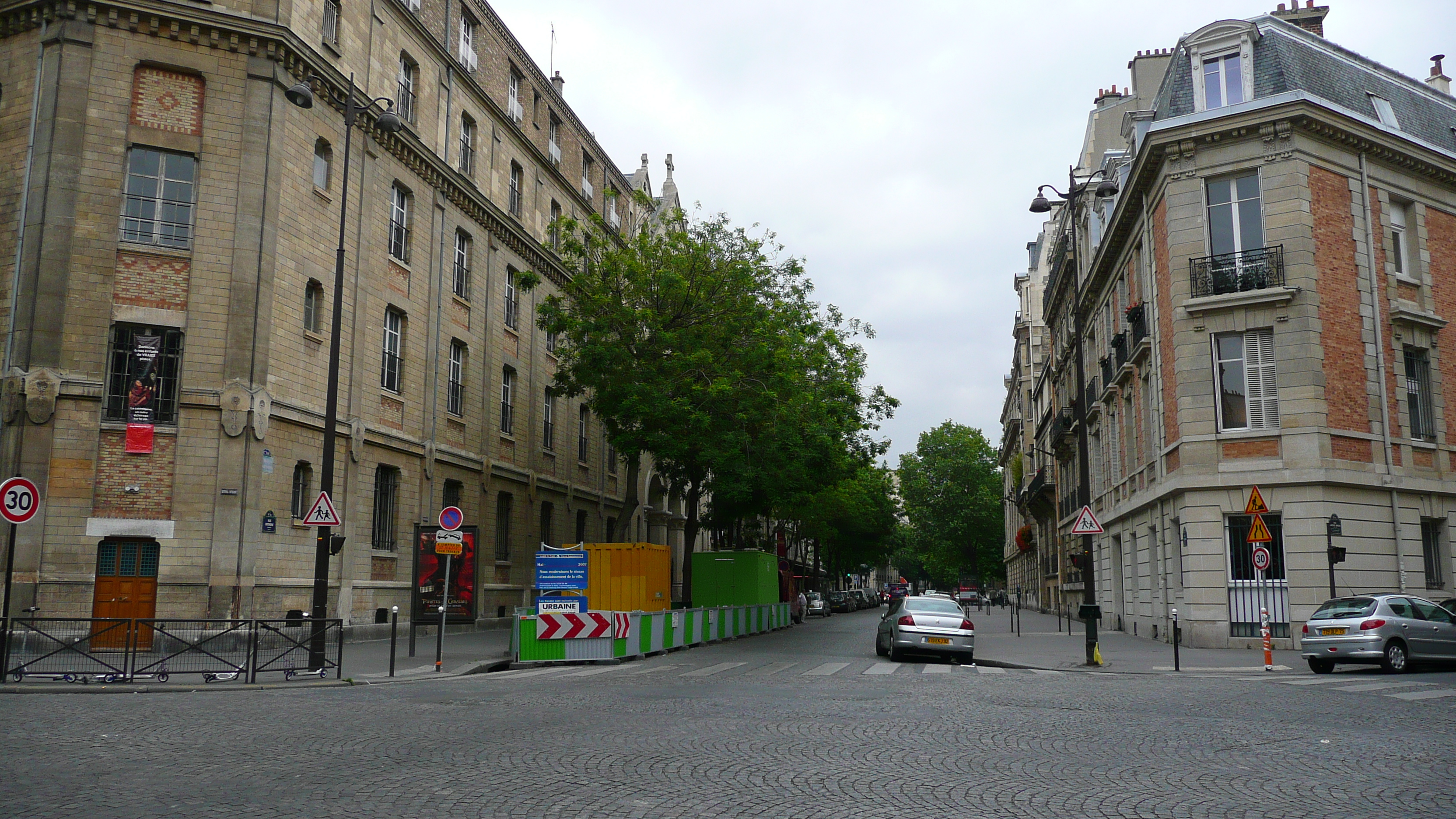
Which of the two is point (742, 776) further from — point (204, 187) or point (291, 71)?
point (291, 71)

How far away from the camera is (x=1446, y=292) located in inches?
1016

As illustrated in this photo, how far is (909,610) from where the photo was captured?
Answer: 22016mm

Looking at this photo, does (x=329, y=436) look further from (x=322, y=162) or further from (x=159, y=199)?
(x=322, y=162)

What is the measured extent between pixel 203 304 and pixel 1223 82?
22.9 m

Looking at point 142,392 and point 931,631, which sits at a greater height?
point 142,392

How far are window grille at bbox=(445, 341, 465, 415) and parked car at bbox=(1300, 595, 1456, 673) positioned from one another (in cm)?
2265

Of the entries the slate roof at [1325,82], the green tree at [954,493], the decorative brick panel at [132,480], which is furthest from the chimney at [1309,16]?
the green tree at [954,493]

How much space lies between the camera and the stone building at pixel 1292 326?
22938mm

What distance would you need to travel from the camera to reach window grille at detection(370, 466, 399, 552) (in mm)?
27297

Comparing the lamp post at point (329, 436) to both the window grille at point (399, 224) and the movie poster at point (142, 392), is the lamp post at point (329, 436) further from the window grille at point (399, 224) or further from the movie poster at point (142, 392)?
the window grille at point (399, 224)

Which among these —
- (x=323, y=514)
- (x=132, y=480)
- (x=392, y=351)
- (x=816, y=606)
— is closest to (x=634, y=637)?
(x=323, y=514)

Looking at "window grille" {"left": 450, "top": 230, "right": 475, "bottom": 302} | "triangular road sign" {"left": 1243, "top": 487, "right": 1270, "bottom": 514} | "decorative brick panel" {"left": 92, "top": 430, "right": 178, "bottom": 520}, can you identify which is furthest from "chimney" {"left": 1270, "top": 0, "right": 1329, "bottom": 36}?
"decorative brick panel" {"left": 92, "top": 430, "right": 178, "bottom": 520}

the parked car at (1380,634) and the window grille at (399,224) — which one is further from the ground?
the window grille at (399,224)

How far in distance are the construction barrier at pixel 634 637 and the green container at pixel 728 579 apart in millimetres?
4345
